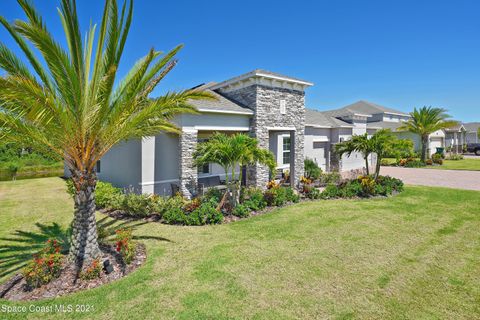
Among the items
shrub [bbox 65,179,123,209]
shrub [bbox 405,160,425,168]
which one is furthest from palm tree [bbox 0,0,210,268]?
shrub [bbox 405,160,425,168]

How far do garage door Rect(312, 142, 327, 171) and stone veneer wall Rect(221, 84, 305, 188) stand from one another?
7.52 metres

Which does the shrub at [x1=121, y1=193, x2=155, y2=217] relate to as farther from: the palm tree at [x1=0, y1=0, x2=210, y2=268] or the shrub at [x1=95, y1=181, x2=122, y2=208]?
the palm tree at [x1=0, y1=0, x2=210, y2=268]

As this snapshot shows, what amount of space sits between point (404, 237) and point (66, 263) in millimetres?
10050

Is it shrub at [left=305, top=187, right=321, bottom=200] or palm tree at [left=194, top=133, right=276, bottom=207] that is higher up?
palm tree at [left=194, top=133, right=276, bottom=207]

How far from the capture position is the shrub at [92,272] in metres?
5.91

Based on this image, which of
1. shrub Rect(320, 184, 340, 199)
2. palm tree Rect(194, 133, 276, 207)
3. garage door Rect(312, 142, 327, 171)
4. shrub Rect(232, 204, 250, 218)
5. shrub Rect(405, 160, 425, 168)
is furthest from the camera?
shrub Rect(405, 160, 425, 168)

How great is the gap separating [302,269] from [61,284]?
5.57 meters

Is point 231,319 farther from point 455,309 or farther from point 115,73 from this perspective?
point 115,73

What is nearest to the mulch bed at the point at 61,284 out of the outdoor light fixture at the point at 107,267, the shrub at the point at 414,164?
the outdoor light fixture at the point at 107,267

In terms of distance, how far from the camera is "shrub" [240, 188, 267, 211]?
462 inches

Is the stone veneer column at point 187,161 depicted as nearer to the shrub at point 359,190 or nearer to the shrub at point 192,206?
the shrub at point 192,206

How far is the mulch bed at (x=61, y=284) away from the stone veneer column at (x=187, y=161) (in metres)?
5.99

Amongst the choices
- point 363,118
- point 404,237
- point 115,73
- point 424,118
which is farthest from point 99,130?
point 424,118

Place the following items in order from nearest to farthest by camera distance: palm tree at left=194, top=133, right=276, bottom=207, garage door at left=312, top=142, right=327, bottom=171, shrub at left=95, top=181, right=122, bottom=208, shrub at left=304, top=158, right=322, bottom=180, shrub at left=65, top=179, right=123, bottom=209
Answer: palm tree at left=194, top=133, right=276, bottom=207, shrub at left=65, top=179, right=123, bottom=209, shrub at left=95, top=181, right=122, bottom=208, shrub at left=304, top=158, right=322, bottom=180, garage door at left=312, top=142, right=327, bottom=171
